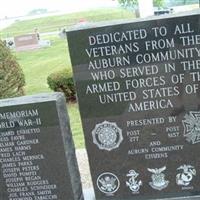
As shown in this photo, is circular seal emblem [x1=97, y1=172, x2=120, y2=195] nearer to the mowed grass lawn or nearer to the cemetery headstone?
the mowed grass lawn

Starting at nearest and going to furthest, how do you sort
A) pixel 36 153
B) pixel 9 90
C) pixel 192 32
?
pixel 192 32, pixel 36 153, pixel 9 90

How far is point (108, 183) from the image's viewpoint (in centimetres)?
496

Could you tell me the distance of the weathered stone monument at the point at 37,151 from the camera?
474 cm

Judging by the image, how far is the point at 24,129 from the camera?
4.79m

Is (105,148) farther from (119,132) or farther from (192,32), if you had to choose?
(192,32)

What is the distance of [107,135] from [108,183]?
0.46m

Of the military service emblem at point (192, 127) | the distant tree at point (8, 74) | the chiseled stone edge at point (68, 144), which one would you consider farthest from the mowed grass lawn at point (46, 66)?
the military service emblem at point (192, 127)

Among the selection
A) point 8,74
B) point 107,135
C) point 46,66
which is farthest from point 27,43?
point 107,135

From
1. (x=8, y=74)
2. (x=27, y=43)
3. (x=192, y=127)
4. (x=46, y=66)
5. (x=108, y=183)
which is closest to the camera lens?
(x=192, y=127)

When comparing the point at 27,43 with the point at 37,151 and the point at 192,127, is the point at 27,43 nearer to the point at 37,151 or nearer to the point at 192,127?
the point at 37,151

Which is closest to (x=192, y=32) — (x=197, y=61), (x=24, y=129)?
(x=197, y=61)

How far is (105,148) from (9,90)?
5.30 metres

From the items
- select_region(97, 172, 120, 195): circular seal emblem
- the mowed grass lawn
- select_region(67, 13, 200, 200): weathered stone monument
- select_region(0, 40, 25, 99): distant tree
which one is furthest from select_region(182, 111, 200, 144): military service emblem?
select_region(0, 40, 25, 99): distant tree

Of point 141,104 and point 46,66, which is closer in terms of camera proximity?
point 141,104
